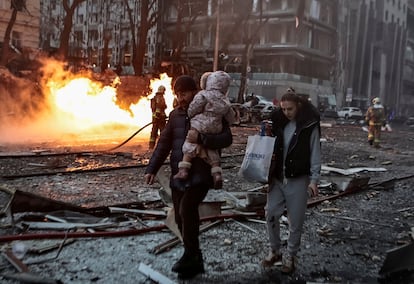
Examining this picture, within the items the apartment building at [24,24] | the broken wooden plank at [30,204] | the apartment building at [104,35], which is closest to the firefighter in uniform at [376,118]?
the broken wooden plank at [30,204]

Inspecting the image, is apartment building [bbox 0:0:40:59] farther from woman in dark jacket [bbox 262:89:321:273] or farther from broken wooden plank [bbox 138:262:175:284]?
woman in dark jacket [bbox 262:89:321:273]

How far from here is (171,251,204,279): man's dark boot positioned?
4.52 m

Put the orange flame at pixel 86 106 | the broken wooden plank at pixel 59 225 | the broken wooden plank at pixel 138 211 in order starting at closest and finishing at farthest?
the broken wooden plank at pixel 59 225 < the broken wooden plank at pixel 138 211 < the orange flame at pixel 86 106

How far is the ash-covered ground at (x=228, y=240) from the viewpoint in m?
4.73

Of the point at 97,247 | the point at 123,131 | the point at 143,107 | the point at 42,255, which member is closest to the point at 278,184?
the point at 97,247

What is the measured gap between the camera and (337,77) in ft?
213

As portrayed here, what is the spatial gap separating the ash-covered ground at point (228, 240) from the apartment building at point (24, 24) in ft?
102

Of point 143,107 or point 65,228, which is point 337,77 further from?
point 65,228

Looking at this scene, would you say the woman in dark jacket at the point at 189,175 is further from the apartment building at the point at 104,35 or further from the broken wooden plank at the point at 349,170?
the apartment building at the point at 104,35

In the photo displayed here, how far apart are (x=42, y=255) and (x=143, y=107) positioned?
2207 centimetres

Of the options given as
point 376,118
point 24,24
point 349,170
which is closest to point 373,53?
point 24,24

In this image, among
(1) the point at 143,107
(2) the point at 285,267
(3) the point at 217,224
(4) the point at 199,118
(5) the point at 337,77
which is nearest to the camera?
(4) the point at 199,118

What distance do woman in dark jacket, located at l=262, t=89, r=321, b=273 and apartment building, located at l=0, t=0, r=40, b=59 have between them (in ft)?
124

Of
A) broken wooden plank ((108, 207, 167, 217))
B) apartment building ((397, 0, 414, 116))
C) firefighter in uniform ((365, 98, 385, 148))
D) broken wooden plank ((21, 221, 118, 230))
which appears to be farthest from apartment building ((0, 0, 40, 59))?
apartment building ((397, 0, 414, 116))
